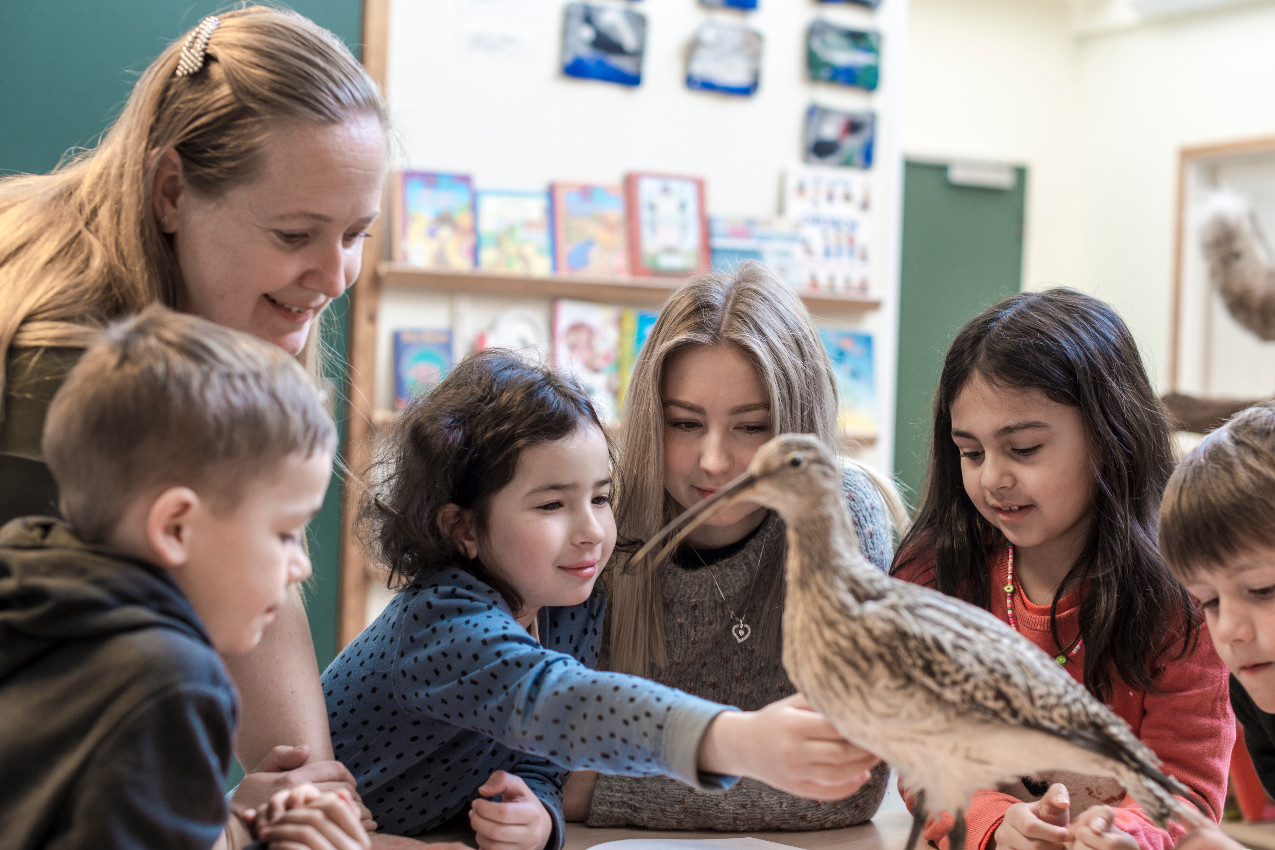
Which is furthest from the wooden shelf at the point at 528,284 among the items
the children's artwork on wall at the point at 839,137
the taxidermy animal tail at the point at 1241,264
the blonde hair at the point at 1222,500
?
the blonde hair at the point at 1222,500

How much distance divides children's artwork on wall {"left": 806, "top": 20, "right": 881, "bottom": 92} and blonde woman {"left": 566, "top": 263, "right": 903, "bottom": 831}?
325 cm

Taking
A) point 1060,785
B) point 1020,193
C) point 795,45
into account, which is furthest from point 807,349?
point 1020,193

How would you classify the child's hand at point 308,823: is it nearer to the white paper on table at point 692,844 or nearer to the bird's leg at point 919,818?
the white paper on table at point 692,844

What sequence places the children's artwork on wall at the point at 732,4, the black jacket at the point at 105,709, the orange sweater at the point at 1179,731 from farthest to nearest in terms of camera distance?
the children's artwork on wall at the point at 732,4 < the orange sweater at the point at 1179,731 < the black jacket at the point at 105,709

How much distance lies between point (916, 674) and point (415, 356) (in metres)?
3.52

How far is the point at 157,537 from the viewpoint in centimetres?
106

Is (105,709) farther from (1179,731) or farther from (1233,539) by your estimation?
(1179,731)

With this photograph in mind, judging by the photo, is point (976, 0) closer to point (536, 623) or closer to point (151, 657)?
point (536, 623)

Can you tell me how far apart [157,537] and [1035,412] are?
4.38ft

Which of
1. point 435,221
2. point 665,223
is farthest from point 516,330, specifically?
point 665,223

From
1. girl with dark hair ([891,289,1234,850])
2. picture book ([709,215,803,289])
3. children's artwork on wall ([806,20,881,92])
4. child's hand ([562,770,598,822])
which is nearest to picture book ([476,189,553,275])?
picture book ([709,215,803,289])

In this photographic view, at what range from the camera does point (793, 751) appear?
43.6 inches

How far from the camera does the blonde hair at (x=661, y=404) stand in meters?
1.91

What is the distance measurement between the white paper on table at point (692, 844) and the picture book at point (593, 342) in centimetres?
299
